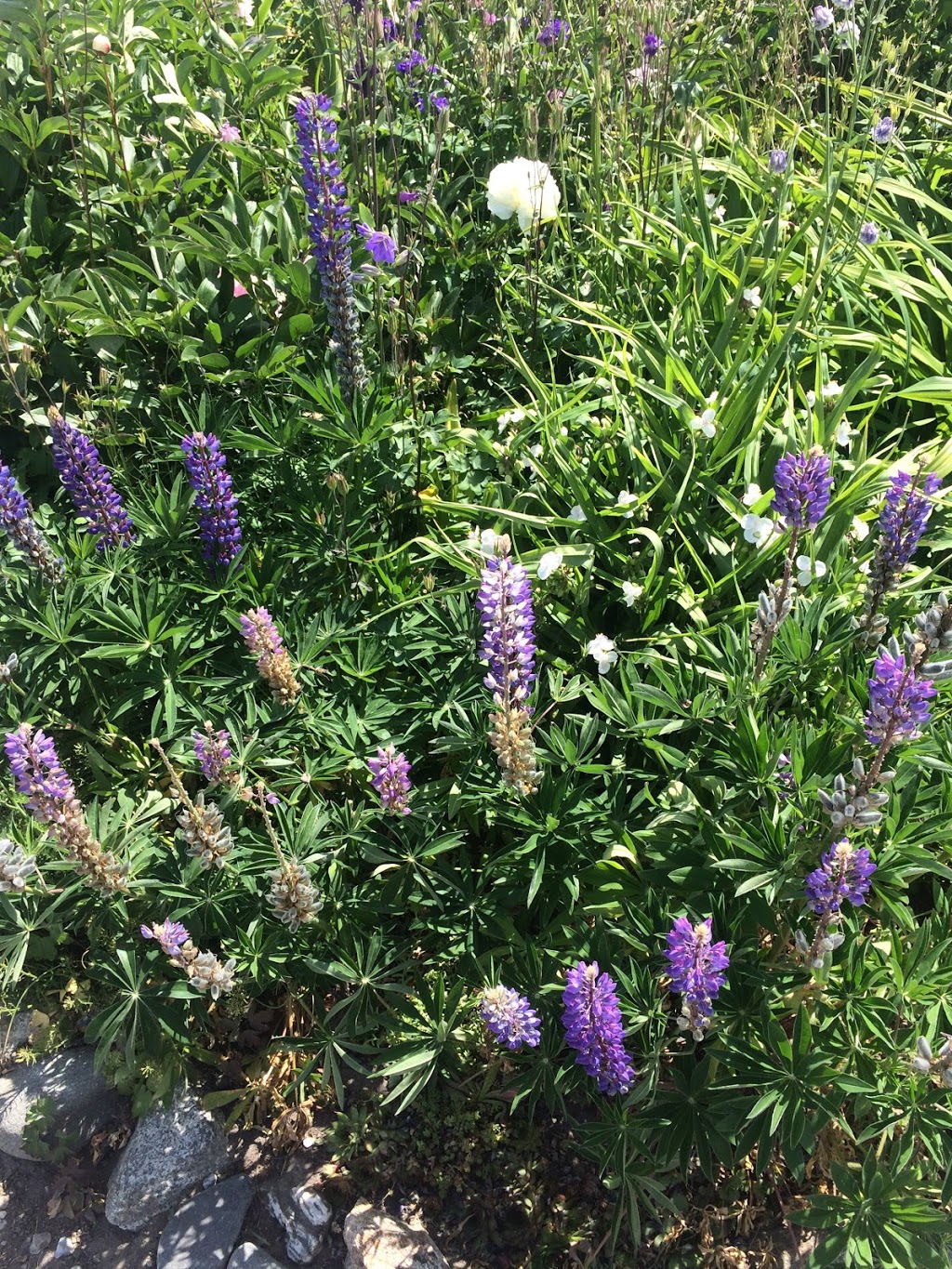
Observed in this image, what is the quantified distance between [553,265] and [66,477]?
1848 millimetres

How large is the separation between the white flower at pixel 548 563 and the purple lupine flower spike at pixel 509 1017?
0.99m

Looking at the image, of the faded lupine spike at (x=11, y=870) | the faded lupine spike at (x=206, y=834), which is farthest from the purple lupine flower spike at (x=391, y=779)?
the faded lupine spike at (x=11, y=870)

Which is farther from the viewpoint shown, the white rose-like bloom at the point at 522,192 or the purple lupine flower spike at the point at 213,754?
the white rose-like bloom at the point at 522,192

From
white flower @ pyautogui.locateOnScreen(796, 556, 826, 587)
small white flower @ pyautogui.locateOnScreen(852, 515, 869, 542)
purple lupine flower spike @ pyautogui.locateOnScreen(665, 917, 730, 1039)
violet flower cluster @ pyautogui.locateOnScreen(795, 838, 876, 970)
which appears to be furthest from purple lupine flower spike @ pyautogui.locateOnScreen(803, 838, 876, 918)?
small white flower @ pyautogui.locateOnScreen(852, 515, 869, 542)

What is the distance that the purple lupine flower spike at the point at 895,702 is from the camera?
152 centimetres

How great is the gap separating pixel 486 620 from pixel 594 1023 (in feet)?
2.53

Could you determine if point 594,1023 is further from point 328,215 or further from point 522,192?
point 522,192

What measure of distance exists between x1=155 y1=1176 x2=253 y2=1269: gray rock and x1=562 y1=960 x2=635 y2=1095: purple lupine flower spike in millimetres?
1066

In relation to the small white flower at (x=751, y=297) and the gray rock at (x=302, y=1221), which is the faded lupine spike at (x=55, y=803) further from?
the small white flower at (x=751, y=297)

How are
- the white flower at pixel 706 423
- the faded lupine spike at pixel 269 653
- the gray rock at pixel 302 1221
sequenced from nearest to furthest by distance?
1. the faded lupine spike at pixel 269 653
2. the gray rock at pixel 302 1221
3. the white flower at pixel 706 423

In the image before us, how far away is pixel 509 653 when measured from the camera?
178 cm

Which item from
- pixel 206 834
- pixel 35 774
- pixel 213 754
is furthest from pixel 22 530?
pixel 206 834

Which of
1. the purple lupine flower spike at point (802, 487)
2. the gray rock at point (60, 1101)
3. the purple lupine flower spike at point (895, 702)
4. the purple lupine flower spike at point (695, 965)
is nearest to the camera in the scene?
the purple lupine flower spike at point (895, 702)

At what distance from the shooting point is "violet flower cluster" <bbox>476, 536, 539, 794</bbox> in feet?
5.78
